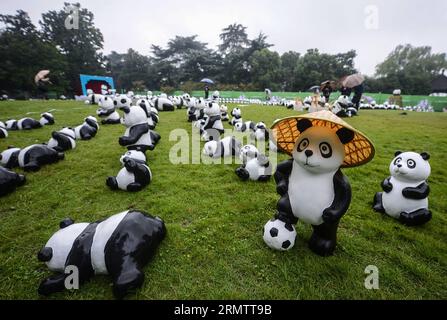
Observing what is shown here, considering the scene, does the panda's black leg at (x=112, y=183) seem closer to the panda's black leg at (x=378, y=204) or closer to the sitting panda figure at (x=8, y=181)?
the sitting panda figure at (x=8, y=181)

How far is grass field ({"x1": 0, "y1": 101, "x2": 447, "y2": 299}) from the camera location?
2074 mm

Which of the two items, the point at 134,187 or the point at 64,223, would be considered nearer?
the point at 64,223

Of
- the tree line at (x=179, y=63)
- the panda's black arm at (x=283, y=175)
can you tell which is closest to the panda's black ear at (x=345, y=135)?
the panda's black arm at (x=283, y=175)

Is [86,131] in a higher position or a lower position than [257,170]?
higher

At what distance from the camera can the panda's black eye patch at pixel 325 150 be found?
2062 mm

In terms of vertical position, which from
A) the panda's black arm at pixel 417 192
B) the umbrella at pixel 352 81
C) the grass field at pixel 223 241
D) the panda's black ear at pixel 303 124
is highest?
the umbrella at pixel 352 81

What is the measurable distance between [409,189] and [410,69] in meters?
49.3

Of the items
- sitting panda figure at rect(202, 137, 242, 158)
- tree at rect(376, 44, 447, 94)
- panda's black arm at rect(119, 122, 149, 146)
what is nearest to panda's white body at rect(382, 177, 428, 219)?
sitting panda figure at rect(202, 137, 242, 158)

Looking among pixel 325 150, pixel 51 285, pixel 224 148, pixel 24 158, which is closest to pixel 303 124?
pixel 325 150

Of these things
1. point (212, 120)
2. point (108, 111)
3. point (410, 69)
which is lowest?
point (212, 120)

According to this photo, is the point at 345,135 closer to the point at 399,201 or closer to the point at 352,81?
the point at 399,201

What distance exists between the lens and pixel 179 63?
4597 cm

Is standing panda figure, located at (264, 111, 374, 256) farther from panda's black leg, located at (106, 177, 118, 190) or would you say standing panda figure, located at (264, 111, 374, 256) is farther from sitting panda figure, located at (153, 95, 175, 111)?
sitting panda figure, located at (153, 95, 175, 111)

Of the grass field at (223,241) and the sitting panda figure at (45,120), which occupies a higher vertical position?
the sitting panda figure at (45,120)
